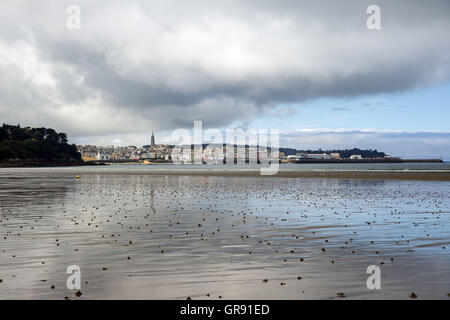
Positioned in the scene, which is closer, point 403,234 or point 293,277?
point 293,277

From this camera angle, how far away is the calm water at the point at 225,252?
11023 millimetres

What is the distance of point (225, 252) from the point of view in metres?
15.8

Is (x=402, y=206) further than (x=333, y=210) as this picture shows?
Yes

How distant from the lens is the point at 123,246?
17.0 meters

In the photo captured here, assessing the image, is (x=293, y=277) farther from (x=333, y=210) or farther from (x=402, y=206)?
(x=402, y=206)

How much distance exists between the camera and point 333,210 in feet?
97.0

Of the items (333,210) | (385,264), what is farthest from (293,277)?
(333,210)

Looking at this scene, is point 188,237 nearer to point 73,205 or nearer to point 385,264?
point 385,264

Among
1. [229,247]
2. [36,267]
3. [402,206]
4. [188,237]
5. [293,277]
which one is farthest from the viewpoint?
[402,206]

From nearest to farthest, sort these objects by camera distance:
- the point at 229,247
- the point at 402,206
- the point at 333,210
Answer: the point at 229,247 < the point at 333,210 < the point at 402,206

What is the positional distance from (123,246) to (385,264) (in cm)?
1000

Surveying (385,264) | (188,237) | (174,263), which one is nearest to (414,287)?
(385,264)

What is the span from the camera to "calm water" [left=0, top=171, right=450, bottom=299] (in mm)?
11023
